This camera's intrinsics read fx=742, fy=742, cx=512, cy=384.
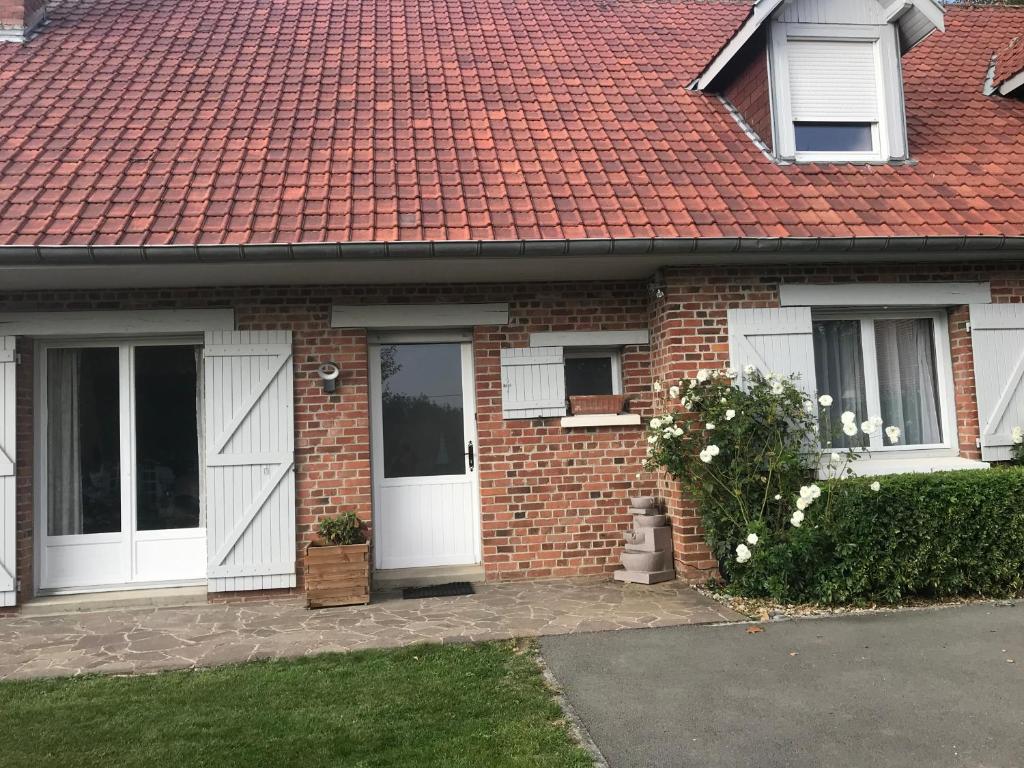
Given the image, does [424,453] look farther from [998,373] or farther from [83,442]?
[998,373]

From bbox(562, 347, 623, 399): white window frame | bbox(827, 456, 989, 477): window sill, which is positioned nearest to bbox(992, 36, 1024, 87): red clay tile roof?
bbox(827, 456, 989, 477): window sill

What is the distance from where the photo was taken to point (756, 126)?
287 inches

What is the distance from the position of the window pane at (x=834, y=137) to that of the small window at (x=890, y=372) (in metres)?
1.81

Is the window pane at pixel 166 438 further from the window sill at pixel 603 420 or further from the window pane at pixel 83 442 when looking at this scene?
the window sill at pixel 603 420

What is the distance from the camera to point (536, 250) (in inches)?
220

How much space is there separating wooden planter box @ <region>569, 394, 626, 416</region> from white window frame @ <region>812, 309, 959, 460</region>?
74.6 inches

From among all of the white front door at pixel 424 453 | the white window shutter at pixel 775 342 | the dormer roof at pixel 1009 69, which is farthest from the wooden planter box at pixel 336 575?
the dormer roof at pixel 1009 69

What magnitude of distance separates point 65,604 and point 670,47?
338 inches

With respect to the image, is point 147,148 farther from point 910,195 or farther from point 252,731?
point 910,195

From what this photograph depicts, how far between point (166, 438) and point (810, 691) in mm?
5297

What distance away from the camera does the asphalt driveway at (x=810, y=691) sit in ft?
10.3

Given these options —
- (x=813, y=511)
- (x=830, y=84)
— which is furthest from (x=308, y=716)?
(x=830, y=84)

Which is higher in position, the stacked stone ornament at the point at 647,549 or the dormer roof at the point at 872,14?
the dormer roof at the point at 872,14

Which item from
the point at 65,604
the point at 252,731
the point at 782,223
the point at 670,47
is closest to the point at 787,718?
the point at 252,731
